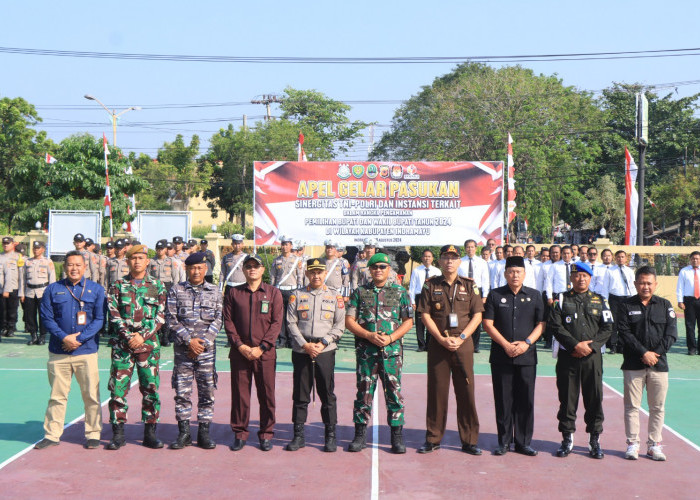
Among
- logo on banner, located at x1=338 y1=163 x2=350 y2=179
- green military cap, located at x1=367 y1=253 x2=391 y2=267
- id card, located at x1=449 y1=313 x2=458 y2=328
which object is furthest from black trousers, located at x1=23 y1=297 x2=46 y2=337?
id card, located at x1=449 y1=313 x2=458 y2=328

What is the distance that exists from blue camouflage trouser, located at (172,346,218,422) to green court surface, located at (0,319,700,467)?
1.24m

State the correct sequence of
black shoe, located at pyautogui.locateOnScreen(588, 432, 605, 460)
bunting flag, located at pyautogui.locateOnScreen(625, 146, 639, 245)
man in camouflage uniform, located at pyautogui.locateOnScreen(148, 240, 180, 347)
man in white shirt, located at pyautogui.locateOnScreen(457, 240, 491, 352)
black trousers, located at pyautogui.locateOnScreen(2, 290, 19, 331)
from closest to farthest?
1. black shoe, located at pyautogui.locateOnScreen(588, 432, 605, 460)
2. man in white shirt, located at pyautogui.locateOnScreen(457, 240, 491, 352)
3. man in camouflage uniform, located at pyautogui.locateOnScreen(148, 240, 180, 347)
4. black trousers, located at pyautogui.locateOnScreen(2, 290, 19, 331)
5. bunting flag, located at pyautogui.locateOnScreen(625, 146, 639, 245)

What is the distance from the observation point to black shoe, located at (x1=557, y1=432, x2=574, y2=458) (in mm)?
7504

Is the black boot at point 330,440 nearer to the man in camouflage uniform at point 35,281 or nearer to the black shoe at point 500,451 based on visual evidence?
the black shoe at point 500,451

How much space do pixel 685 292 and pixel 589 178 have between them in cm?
3742

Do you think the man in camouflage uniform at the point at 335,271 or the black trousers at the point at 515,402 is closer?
the black trousers at the point at 515,402

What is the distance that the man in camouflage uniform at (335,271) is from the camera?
12.8 metres

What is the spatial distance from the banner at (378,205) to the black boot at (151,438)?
31.1 feet

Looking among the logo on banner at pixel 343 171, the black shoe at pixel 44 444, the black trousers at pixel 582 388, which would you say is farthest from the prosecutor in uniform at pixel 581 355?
the logo on banner at pixel 343 171

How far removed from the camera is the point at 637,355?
24.8 ft

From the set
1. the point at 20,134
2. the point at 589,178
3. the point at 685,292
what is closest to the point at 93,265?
the point at 685,292

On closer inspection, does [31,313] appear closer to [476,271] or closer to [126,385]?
[126,385]

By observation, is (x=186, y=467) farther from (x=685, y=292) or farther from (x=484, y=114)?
(x=484, y=114)

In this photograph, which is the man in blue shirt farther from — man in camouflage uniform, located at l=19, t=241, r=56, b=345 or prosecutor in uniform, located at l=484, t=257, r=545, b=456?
man in camouflage uniform, located at l=19, t=241, r=56, b=345
